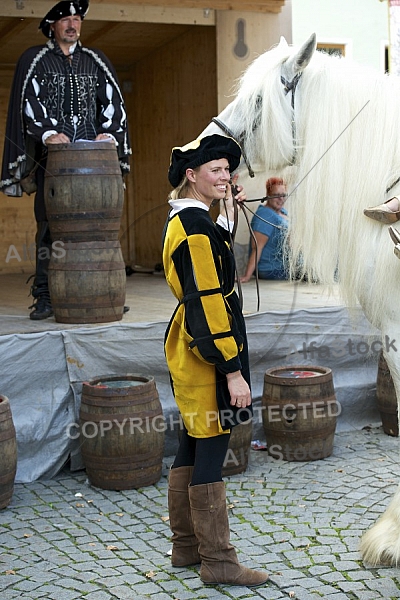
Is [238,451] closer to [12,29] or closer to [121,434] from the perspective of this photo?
[121,434]

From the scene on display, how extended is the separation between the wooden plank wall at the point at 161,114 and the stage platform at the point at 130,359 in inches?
152

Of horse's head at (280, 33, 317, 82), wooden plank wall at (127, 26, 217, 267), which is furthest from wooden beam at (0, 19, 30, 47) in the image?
horse's head at (280, 33, 317, 82)

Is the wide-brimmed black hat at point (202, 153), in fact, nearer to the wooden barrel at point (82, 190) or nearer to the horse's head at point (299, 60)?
the horse's head at point (299, 60)

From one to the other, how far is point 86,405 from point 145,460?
18.4 inches

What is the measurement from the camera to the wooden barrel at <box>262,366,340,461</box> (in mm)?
5172

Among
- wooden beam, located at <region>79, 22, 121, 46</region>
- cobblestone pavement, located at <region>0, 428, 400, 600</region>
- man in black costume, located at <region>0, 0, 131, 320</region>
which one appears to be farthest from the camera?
wooden beam, located at <region>79, 22, 121, 46</region>

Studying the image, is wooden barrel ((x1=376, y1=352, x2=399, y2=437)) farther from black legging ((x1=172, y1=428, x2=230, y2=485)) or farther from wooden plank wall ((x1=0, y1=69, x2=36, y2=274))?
wooden plank wall ((x1=0, y1=69, x2=36, y2=274))

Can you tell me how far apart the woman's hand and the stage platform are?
1245mm

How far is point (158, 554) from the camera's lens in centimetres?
386

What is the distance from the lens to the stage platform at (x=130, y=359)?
5.00 metres

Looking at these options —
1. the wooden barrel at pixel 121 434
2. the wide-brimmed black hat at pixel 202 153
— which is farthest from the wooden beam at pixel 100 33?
the wide-brimmed black hat at pixel 202 153

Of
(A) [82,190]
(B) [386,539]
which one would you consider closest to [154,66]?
(A) [82,190]

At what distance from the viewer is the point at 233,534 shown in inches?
160

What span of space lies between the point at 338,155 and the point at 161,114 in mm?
7297
